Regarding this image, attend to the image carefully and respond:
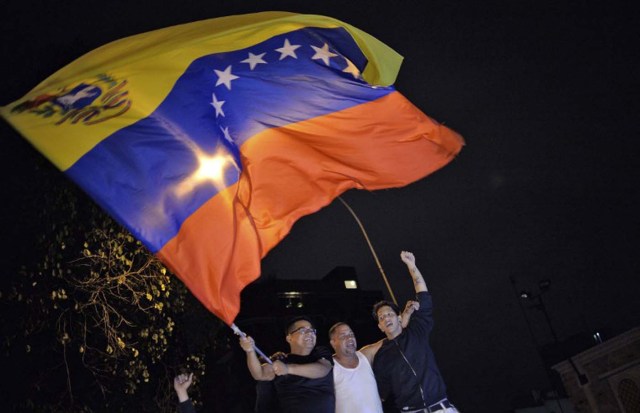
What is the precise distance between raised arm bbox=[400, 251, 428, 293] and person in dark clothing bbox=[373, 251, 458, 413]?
0.07m

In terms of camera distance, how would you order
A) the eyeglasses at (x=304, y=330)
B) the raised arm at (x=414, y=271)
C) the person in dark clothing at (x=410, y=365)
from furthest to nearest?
the raised arm at (x=414, y=271)
the person in dark clothing at (x=410, y=365)
the eyeglasses at (x=304, y=330)

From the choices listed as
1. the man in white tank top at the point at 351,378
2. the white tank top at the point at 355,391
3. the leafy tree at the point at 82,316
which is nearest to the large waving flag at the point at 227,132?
the man in white tank top at the point at 351,378

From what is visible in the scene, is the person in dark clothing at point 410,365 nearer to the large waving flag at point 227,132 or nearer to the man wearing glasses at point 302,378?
the man wearing glasses at point 302,378

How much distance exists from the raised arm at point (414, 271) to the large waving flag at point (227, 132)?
3.29 ft

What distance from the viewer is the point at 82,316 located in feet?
29.3

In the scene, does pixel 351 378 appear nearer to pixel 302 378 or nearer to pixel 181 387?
pixel 302 378

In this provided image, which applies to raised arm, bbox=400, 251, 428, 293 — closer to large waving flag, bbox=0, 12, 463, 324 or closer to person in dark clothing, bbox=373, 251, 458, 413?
person in dark clothing, bbox=373, 251, 458, 413

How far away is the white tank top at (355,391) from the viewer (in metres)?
4.96

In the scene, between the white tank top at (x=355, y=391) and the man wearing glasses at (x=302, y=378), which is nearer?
the man wearing glasses at (x=302, y=378)

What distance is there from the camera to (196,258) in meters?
4.36

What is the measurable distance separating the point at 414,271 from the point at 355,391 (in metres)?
1.63

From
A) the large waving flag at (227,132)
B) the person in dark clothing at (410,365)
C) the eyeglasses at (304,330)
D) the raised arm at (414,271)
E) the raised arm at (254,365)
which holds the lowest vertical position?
the person in dark clothing at (410,365)

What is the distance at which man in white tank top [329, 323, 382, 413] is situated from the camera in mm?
4980

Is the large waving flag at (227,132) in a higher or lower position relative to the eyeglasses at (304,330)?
higher
